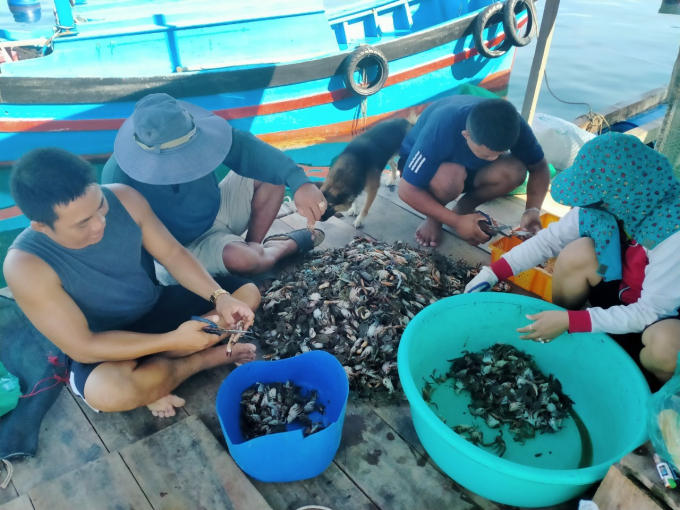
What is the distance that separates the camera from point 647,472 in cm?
139

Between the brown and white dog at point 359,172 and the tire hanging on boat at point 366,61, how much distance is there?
3.06m

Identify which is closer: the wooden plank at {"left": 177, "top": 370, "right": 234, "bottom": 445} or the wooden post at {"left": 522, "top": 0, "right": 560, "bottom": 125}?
the wooden plank at {"left": 177, "top": 370, "right": 234, "bottom": 445}

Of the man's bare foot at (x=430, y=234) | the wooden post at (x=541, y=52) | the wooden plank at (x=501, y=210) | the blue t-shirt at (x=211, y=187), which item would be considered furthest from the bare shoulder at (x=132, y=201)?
the wooden post at (x=541, y=52)

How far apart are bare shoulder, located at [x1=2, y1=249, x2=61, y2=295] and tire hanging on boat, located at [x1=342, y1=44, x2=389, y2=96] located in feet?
18.6

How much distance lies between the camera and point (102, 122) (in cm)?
607

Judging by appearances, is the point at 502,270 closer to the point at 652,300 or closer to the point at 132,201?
the point at 652,300

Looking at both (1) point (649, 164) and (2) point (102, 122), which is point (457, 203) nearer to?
(1) point (649, 164)

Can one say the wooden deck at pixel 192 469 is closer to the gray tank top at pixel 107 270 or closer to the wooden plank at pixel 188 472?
the wooden plank at pixel 188 472

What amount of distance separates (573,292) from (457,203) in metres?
1.41

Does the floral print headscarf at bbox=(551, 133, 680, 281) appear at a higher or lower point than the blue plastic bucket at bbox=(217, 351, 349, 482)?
higher

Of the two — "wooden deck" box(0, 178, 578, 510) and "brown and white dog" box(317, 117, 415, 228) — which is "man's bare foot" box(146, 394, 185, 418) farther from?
"brown and white dog" box(317, 117, 415, 228)

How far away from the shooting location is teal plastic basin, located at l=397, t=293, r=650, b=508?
1502mm

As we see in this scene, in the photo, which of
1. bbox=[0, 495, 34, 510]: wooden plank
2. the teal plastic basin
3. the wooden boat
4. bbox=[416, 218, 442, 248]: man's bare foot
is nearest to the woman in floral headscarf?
the teal plastic basin

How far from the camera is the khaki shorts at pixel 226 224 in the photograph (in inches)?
108
